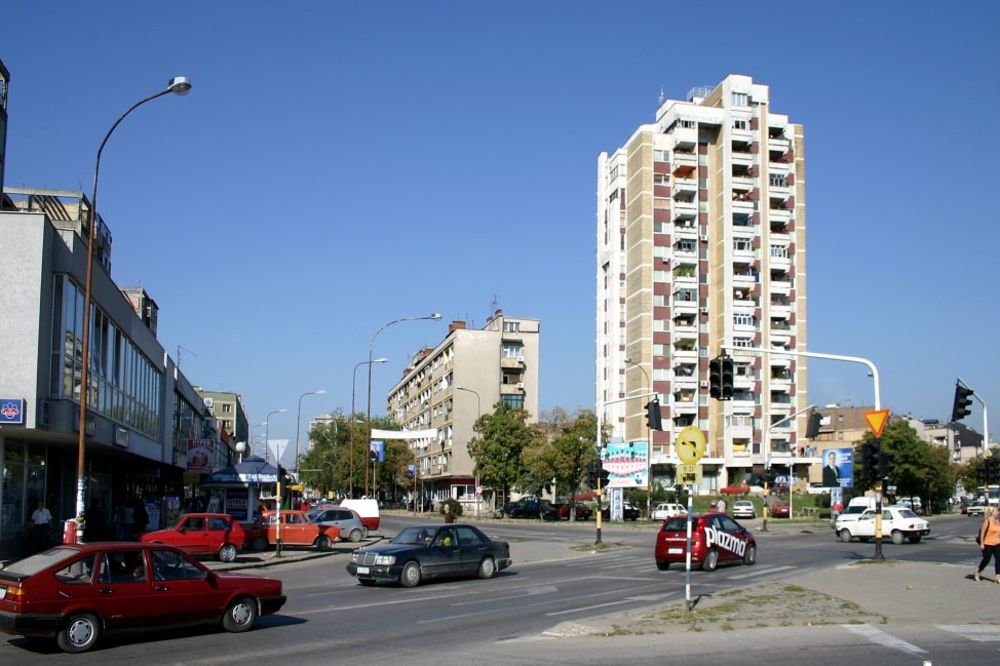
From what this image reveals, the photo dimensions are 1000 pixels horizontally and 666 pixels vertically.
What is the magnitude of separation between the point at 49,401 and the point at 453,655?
15.8m

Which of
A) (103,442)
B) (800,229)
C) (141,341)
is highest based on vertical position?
(800,229)

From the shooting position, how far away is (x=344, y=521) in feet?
144

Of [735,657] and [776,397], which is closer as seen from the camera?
[735,657]

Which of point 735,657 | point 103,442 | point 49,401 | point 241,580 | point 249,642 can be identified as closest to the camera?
point 735,657

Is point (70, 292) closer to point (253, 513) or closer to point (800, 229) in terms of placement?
point (253, 513)

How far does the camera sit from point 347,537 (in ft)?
144

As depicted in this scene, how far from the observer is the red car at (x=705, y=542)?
26.6m

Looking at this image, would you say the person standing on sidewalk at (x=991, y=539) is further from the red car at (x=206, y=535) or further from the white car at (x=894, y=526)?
the red car at (x=206, y=535)

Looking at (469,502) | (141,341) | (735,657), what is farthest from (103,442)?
(469,502)

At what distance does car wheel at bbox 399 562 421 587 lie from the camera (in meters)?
23.0

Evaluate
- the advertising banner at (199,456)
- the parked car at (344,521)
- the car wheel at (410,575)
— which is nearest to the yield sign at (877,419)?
the car wheel at (410,575)

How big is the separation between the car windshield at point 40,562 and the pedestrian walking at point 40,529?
14477 mm

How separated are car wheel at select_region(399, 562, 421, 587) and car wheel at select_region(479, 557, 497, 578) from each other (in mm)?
2361

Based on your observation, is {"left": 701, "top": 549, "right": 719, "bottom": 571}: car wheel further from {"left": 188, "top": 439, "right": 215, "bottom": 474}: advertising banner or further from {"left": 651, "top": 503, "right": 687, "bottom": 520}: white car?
{"left": 651, "top": 503, "right": 687, "bottom": 520}: white car
